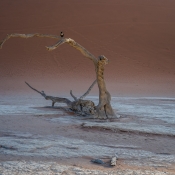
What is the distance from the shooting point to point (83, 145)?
4.11 metres

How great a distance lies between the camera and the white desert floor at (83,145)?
3.17 metres

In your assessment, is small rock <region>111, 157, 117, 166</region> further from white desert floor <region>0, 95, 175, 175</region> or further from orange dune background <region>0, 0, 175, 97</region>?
orange dune background <region>0, 0, 175, 97</region>

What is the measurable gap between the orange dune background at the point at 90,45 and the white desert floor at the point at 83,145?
28.7 ft

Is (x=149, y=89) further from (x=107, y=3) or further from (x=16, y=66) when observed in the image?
(x=107, y=3)

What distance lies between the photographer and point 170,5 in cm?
2608

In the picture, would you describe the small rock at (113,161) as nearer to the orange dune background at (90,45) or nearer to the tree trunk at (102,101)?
the tree trunk at (102,101)

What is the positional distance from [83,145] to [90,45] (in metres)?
17.6

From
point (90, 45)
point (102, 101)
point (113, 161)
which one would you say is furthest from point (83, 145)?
point (90, 45)

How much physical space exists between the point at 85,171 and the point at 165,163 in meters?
0.93

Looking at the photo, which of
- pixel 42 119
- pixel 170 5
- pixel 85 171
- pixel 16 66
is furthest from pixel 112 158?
pixel 170 5

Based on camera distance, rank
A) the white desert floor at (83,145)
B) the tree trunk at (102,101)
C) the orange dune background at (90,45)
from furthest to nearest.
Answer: the orange dune background at (90,45) < the tree trunk at (102,101) < the white desert floor at (83,145)

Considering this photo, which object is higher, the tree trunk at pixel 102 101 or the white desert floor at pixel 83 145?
the tree trunk at pixel 102 101

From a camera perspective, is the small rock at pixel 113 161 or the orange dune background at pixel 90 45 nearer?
the small rock at pixel 113 161

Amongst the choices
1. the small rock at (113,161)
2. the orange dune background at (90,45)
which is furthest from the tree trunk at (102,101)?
the orange dune background at (90,45)
